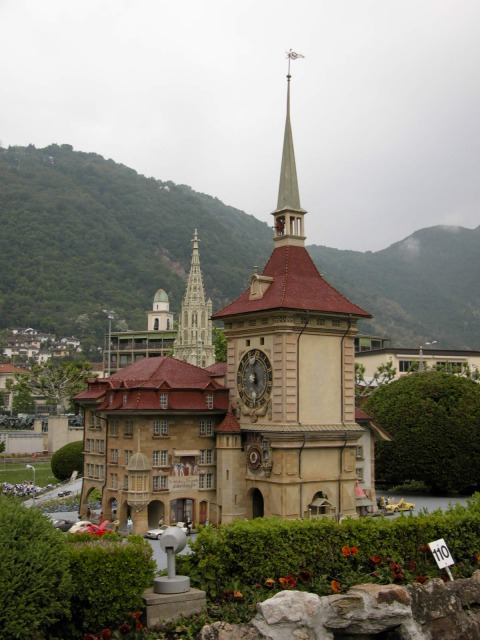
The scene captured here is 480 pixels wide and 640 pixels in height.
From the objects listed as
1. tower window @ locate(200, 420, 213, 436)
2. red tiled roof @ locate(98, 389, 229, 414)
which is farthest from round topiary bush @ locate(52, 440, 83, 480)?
tower window @ locate(200, 420, 213, 436)

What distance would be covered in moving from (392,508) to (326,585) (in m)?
23.8

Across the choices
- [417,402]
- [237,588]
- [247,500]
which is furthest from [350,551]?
[417,402]

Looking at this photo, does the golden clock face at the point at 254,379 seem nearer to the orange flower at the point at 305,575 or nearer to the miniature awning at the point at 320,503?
the miniature awning at the point at 320,503

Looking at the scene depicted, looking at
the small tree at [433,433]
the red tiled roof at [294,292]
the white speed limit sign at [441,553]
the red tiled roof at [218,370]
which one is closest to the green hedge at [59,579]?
the white speed limit sign at [441,553]

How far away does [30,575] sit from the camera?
2175cm

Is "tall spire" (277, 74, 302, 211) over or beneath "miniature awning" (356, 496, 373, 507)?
over

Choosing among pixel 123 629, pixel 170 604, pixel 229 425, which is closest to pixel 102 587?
pixel 123 629

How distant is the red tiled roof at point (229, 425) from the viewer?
44375 mm

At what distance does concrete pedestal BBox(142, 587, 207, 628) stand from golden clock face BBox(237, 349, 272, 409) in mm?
19125

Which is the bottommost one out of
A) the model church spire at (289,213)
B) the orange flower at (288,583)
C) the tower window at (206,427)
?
the orange flower at (288,583)

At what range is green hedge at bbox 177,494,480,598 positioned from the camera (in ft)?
87.5

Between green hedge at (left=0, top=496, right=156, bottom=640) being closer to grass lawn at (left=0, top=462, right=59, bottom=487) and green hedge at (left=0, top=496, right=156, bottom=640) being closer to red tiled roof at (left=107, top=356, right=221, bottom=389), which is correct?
red tiled roof at (left=107, top=356, right=221, bottom=389)

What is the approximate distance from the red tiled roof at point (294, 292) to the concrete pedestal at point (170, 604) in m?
20.3

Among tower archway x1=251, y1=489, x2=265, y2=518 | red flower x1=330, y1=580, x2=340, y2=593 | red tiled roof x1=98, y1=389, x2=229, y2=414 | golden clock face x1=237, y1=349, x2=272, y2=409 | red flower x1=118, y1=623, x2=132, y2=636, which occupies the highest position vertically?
golden clock face x1=237, y1=349, x2=272, y2=409
